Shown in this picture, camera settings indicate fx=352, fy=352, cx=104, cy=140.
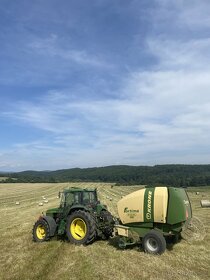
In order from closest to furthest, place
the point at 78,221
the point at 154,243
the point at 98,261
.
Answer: the point at 98,261
the point at 154,243
the point at 78,221

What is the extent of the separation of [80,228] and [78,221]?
26 cm

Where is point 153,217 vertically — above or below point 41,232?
above

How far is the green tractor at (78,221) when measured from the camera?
1097cm

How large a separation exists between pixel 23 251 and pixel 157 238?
395 centimetres

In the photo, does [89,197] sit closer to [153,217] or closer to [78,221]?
[78,221]

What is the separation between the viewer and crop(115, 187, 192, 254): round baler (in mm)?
9727

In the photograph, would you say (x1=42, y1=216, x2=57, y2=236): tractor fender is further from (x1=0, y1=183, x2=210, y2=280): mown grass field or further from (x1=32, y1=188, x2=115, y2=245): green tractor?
(x1=0, y1=183, x2=210, y2=280): mown grass field

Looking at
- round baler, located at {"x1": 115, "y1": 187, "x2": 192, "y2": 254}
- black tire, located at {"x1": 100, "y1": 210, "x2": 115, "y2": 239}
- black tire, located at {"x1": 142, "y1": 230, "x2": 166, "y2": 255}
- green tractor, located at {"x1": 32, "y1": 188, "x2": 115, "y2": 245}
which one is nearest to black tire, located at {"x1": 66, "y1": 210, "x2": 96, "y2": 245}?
green tractor, located at {"x1": 32, "y1": 188, "x2": 115, "y2": 245}

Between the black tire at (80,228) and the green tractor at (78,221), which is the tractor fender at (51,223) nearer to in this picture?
the green tractor at (78,221)

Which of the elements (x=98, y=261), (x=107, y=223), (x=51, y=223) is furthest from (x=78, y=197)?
(x=98, y=261)

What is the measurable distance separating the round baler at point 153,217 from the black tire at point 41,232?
2567mm

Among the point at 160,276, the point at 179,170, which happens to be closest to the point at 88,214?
the point at 160,276

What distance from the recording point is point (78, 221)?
11.3m

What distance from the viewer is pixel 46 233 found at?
38.4 feet
